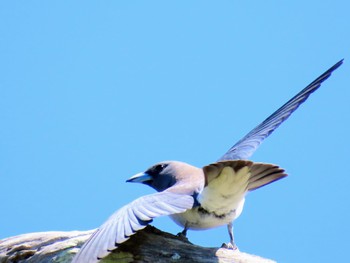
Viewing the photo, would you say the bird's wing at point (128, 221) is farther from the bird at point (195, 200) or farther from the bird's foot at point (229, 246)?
the bird's foot at point (229, 246)

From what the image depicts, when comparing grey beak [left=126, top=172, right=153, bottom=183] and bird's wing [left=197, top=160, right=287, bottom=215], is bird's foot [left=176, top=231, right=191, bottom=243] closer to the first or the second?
bird's wing [left=197, top=160, right=287, bottom=215]

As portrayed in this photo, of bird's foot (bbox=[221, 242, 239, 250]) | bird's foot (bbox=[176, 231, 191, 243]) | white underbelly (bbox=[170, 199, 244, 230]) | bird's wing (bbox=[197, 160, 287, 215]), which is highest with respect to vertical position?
→ bird's wing (bbox=[197, 160, 287, 215])

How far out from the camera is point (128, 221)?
4852 mm

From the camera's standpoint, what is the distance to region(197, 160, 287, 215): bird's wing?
509cm

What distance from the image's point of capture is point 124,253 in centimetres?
497

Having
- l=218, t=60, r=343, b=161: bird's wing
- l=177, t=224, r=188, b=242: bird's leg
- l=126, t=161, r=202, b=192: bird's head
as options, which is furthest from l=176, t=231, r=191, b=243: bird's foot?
l=218, t=60, r=343, b=161: bird's wing

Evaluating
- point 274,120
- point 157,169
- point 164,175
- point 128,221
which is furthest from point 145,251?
point 274,120

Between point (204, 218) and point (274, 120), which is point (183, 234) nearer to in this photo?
point (204, 218)

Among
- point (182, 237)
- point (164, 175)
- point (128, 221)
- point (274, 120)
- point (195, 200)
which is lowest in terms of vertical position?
point (182, 237)

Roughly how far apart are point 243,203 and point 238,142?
110 cm

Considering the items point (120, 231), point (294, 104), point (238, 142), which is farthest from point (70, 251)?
point (294, 104)

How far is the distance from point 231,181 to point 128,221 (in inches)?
32.7

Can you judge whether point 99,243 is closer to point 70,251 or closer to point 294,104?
point 70,251

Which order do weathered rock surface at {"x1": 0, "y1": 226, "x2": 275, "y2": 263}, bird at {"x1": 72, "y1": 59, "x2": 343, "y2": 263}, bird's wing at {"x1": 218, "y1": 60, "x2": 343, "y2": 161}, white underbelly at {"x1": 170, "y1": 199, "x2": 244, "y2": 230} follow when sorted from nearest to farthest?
bird at {"x1": 72, "y1": 59, "x2": 343, "y2": 263} < weathered rock surface at {"x1": 0, "y1": 226, "x2": 275, "y2": 263} < white underbelly at {"x1": 170, "y1": 199, "x2": 244, "y2": 230} < bird's wing at {"x1": 218, "y1": 60, "x2": 343, "y2": 161}
